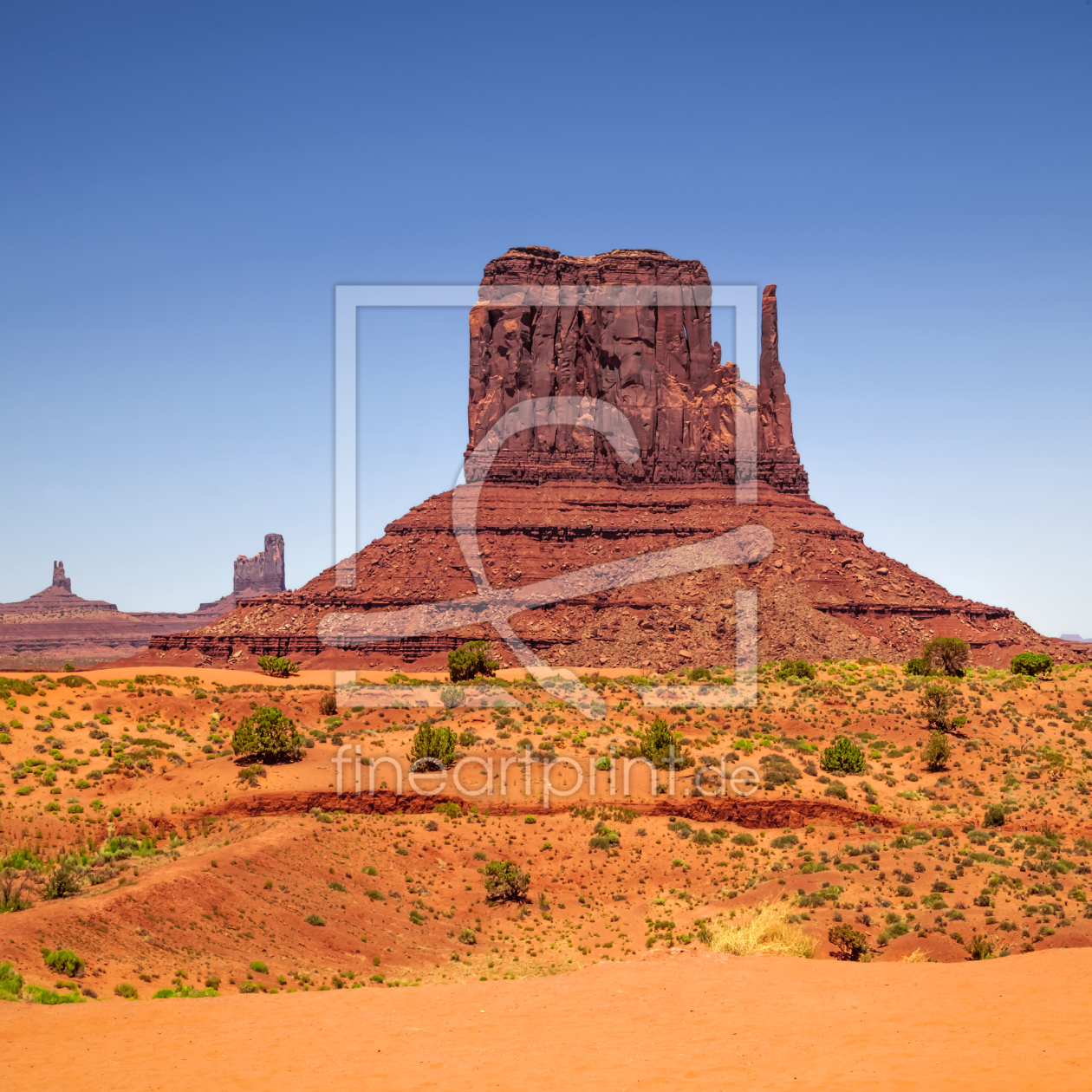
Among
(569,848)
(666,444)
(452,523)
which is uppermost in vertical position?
(666,444)

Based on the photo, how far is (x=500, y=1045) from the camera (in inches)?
562

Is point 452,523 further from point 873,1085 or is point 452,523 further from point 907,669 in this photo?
point 873,1085

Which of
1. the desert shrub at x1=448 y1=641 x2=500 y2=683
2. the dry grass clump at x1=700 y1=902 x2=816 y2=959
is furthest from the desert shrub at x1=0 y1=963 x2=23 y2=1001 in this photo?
the desert shrub at x1=448 y1=641 x2=500 y2=683

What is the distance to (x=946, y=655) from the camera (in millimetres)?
59156

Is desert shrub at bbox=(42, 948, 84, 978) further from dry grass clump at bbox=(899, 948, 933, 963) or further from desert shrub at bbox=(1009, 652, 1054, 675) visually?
desert shrub at bbox=(1009, 652, 1054, 675)

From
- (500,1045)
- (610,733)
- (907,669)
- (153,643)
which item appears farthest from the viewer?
(153,643)

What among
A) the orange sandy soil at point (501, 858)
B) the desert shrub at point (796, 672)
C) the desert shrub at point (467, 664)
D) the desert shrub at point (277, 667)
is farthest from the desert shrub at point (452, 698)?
the desert shrub at point (277, 667)

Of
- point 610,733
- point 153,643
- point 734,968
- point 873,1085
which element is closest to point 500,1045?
point 873,1085

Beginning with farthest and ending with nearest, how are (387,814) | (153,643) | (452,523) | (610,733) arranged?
(452,523) < (153,643) < (610,733) < (387,814)

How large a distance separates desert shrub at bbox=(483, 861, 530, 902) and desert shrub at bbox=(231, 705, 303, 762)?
434 inches

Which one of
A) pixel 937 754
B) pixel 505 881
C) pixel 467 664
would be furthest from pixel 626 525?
pixel 505 881

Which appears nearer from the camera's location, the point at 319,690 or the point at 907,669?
the point at 319,690

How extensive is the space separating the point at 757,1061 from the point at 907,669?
168 ft

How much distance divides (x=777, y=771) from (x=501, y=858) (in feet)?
38.3
